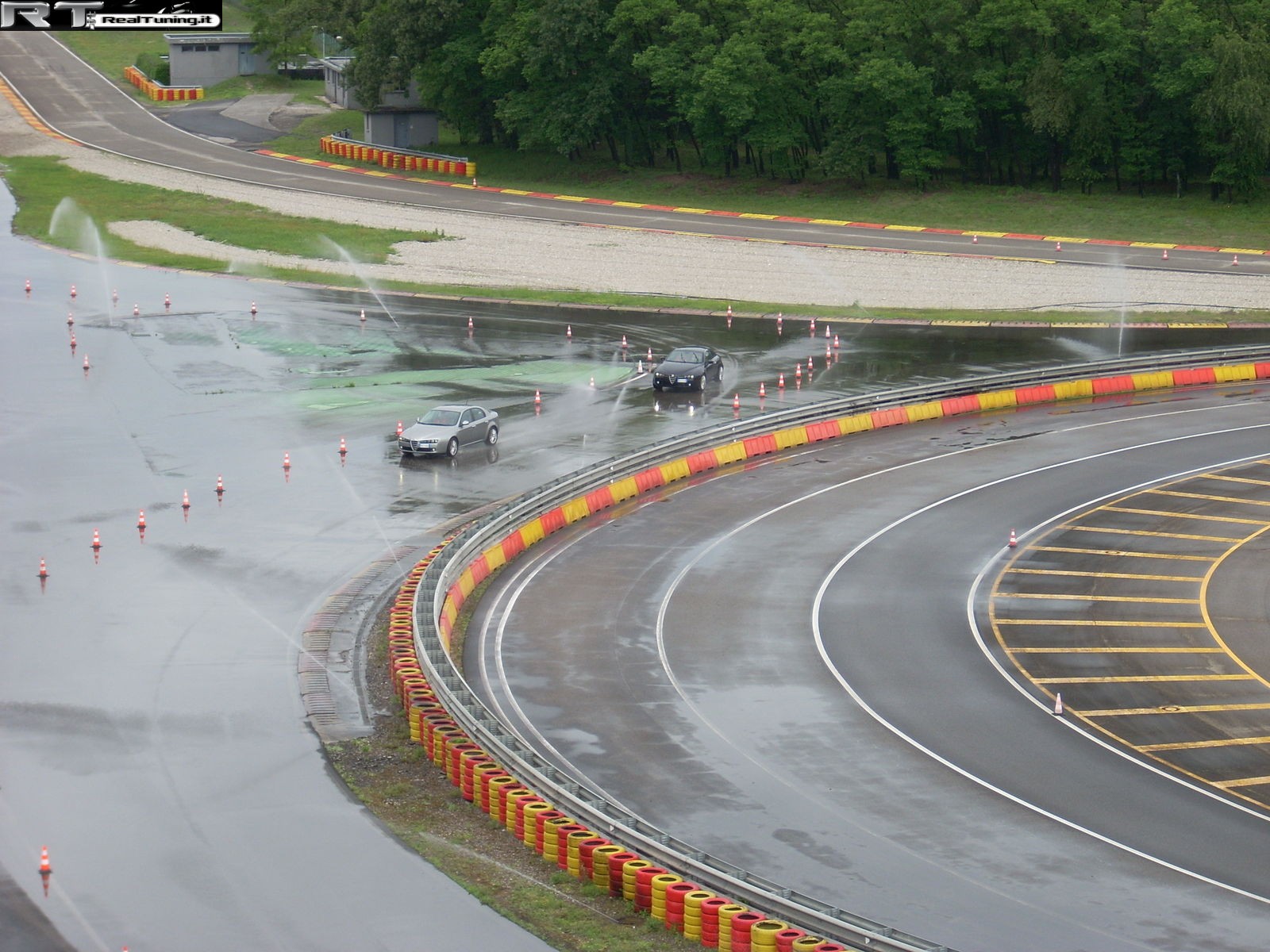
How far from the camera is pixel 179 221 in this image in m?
92.4

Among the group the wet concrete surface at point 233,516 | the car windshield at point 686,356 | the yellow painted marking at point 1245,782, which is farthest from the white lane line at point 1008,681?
the car windshield at point 686,356

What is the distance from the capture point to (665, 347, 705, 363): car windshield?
57844mm

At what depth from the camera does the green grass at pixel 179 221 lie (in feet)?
280

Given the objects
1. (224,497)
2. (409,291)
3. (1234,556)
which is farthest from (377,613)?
(409,291)

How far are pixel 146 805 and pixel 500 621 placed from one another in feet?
37.9

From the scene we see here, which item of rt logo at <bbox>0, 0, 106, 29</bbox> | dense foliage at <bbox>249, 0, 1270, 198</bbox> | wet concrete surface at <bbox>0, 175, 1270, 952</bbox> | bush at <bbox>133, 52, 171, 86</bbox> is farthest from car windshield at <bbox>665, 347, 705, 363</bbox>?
bush at <bbox>133, 52, 171, 86</bbox>

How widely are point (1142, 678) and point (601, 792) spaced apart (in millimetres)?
11935

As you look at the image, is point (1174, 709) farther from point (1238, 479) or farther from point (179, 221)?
point (179, 221)

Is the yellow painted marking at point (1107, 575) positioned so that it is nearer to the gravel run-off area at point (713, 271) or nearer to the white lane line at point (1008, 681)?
the white lane line at point (1008, 681)

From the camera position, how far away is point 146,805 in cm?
2489

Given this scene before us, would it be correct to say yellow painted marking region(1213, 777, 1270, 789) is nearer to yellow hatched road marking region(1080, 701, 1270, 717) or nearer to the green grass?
yellow hatched road marking region(1080, 701, 1270, 717)

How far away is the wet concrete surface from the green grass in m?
4.03

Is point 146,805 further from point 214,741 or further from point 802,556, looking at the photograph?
point 802,556

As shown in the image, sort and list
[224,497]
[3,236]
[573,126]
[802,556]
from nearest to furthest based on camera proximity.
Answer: [802,556] < [224,497] < [3,236] < [573,126]
